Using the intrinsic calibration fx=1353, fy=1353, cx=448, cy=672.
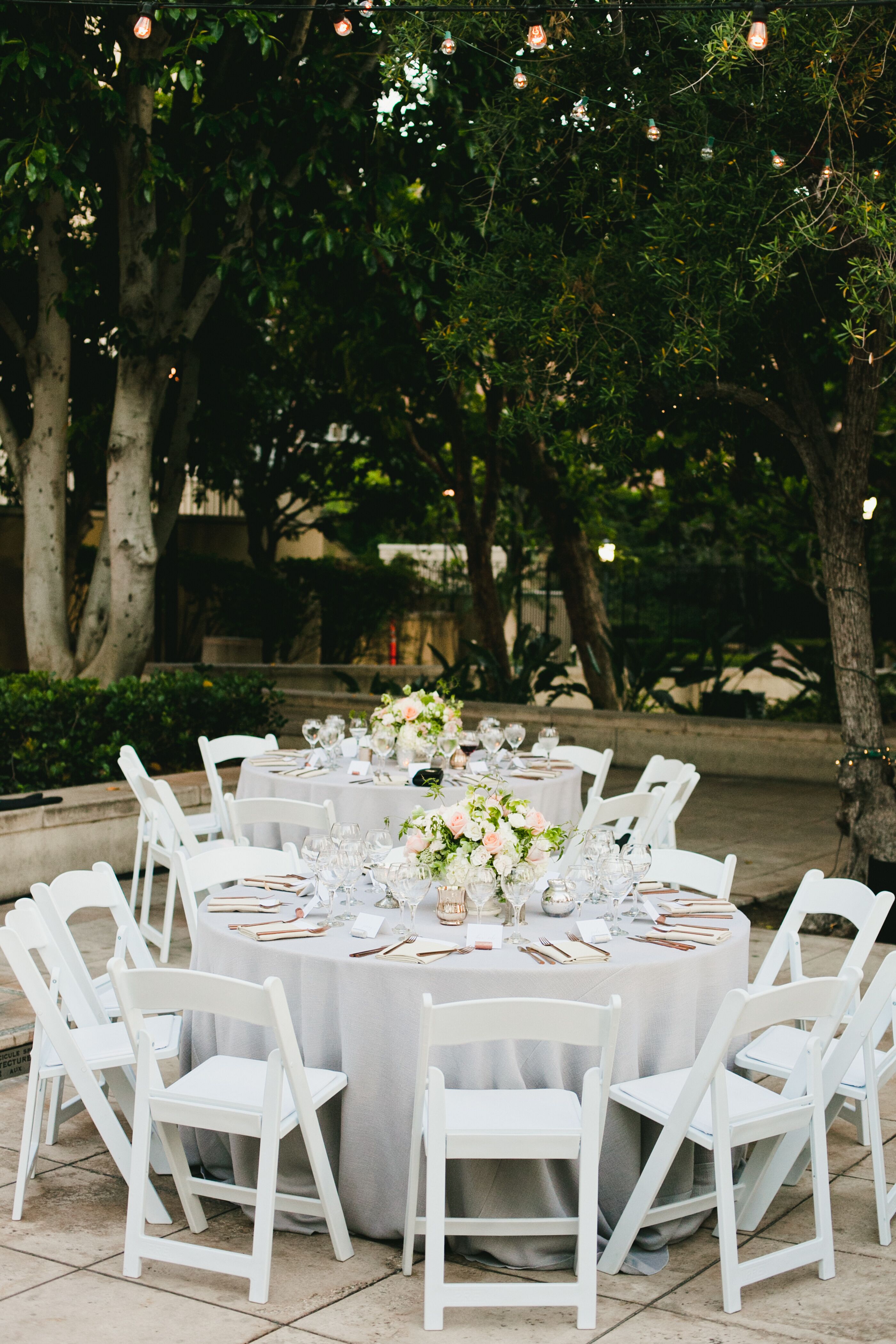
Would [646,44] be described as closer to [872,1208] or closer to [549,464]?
[872,1208]

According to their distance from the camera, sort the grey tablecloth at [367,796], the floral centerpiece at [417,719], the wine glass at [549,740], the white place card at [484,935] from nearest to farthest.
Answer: the white place card at [484,935] < the grey tablecloth at [367,796] < the floral centerpiece at [417,719] < the wine glass at [549,740]

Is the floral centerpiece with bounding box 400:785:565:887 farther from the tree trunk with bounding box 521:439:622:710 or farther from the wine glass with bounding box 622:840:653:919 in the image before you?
the tree trunk with bounding box 521:439:622:710

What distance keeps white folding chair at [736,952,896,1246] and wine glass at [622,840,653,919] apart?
56 cm

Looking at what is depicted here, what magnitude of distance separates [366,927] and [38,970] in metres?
1.02

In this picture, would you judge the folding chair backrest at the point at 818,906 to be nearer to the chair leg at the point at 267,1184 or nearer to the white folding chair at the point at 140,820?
the chair leg at the point at 267,1184

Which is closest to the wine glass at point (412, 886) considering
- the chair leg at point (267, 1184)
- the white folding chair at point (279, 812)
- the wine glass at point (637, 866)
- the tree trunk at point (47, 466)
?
the wine glass at point (637, 866)

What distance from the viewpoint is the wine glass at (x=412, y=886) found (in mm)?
4148

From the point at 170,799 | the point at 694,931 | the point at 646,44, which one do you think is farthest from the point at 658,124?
the point at 694,931

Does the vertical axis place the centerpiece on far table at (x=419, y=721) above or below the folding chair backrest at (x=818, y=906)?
above

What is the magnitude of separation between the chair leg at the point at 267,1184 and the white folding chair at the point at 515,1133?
1.24ft

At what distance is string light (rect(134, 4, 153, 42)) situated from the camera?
6.33 metres

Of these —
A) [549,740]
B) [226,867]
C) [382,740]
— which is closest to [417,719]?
[382,740]

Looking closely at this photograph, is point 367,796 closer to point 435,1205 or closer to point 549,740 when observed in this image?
point 549,740

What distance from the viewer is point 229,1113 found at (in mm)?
3531
